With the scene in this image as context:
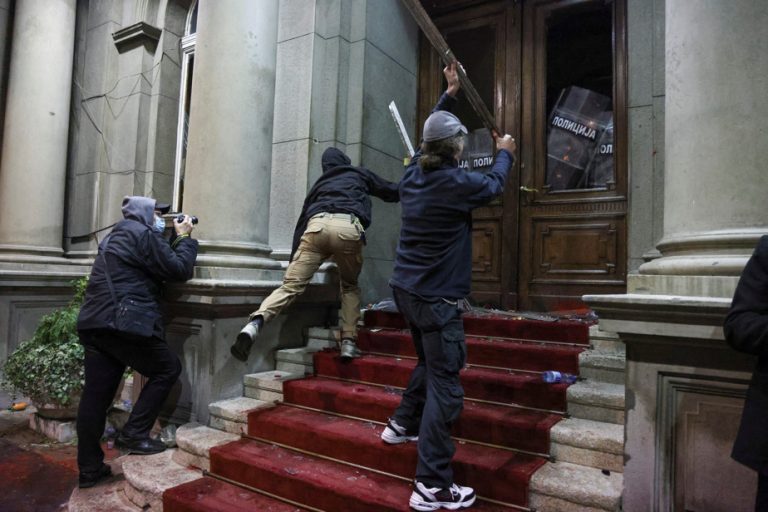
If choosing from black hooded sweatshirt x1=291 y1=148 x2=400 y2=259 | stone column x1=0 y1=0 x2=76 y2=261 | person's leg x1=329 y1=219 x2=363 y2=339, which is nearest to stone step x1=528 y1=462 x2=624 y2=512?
person's leg x1=329 y1=219 x2=363 y2=339

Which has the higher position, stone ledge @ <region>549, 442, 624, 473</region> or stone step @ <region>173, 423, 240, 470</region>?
stone ledge @ <region>549, 442, 624, 473</region>

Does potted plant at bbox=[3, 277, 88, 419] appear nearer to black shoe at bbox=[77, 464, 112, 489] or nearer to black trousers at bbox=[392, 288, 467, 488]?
black shoe at bbox=[77, 464, 112, 489]

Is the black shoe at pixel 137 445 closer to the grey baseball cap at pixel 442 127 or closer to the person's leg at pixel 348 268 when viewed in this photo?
the person's leg at pixel 348 268

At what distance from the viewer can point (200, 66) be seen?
4898 millimetres

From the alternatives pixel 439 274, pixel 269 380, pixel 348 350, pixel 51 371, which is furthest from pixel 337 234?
pixel 51 371

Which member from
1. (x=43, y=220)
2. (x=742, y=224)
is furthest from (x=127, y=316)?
(x=43, y=220)

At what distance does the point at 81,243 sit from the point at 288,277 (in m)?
4.81

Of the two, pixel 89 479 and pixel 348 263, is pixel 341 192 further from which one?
pixel 89 479

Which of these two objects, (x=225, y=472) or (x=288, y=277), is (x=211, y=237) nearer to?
(x=288, y=277)

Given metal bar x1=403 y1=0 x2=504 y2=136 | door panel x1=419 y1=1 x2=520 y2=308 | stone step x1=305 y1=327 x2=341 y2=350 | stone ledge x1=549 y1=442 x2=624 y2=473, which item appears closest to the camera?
stone ledge x1=549 y1=442 x2=624 y2=473

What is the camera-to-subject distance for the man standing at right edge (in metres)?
2.77

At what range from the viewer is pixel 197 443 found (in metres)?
3.98

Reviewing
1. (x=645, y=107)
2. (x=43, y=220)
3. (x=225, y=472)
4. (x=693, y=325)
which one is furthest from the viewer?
(x=43, y=220)

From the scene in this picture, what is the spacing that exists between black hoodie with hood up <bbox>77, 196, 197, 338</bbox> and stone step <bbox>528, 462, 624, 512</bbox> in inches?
111
